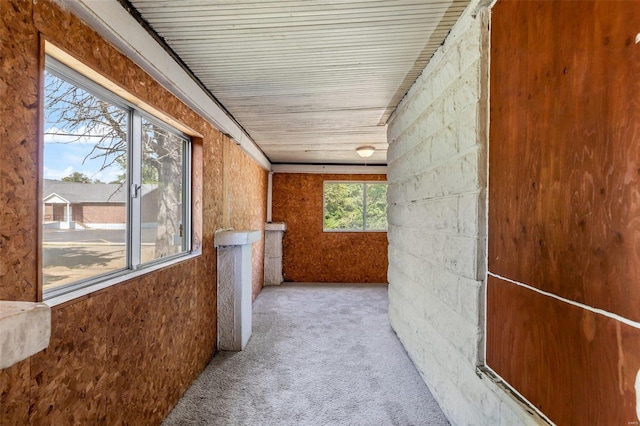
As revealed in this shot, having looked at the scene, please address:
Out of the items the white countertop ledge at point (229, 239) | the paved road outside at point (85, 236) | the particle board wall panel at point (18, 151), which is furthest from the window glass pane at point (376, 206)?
the particle board wall panel at point (18, 151)

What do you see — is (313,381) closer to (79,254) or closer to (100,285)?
(100,285)

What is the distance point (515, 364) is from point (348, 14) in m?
1.84

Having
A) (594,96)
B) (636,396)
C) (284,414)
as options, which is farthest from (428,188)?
(284,414)

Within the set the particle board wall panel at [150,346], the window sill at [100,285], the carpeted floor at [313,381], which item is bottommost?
the carpeted floor at [313,381]

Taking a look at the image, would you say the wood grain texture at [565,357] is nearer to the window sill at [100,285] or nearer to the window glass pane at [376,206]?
the window sill at [100,285]

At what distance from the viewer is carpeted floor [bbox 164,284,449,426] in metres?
2.10

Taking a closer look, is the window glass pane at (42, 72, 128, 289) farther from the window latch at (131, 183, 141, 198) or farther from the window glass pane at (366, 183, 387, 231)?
the window glass pane at (366, 183, 387, 231)

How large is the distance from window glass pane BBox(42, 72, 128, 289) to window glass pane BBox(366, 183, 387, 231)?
5.20m

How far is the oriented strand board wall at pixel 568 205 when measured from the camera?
83cm

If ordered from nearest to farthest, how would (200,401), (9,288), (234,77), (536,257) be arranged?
(9,288), (536,257), (200,401), (234,77)

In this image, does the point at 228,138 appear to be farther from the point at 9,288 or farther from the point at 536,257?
the point at 536,257

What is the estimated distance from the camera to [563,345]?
1033 mm

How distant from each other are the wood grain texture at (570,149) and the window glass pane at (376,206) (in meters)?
5.09

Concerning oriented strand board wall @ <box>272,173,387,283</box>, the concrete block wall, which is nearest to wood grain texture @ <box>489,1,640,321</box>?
the concrete block wall
